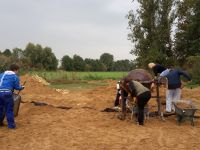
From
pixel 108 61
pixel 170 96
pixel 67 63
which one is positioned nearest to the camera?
pixel 170 96

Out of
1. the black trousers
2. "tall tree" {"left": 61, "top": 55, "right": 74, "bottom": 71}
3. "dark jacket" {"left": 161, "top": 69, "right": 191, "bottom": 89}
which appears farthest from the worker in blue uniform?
"tall tree" {"left": 61, "top": 55, "right": 74, "bottom": 71}

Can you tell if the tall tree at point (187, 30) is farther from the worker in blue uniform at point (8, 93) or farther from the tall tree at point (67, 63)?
the tall tree at point (67, 63)

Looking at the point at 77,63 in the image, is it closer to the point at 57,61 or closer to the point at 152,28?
the point at 57,61

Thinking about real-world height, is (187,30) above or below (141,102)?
above

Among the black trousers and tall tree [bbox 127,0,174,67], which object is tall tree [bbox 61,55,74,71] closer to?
tall tree [bbox 127,0,174,67]

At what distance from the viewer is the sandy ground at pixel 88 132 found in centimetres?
1023

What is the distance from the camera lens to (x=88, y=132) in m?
11.5

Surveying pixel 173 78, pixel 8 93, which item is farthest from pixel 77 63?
pixel 8 93

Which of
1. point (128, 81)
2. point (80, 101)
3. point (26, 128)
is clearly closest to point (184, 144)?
point (128, 81)

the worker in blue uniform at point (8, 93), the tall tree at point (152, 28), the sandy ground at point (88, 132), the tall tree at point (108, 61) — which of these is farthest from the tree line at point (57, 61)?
the worker in blue uniform at point (8, 93)

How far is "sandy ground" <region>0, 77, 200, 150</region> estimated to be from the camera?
10.2 metres

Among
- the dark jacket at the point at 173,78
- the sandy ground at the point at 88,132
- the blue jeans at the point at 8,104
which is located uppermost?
the dark jacket at the point at 173,78

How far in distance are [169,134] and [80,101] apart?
6.53m

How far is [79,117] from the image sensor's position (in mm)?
13688
